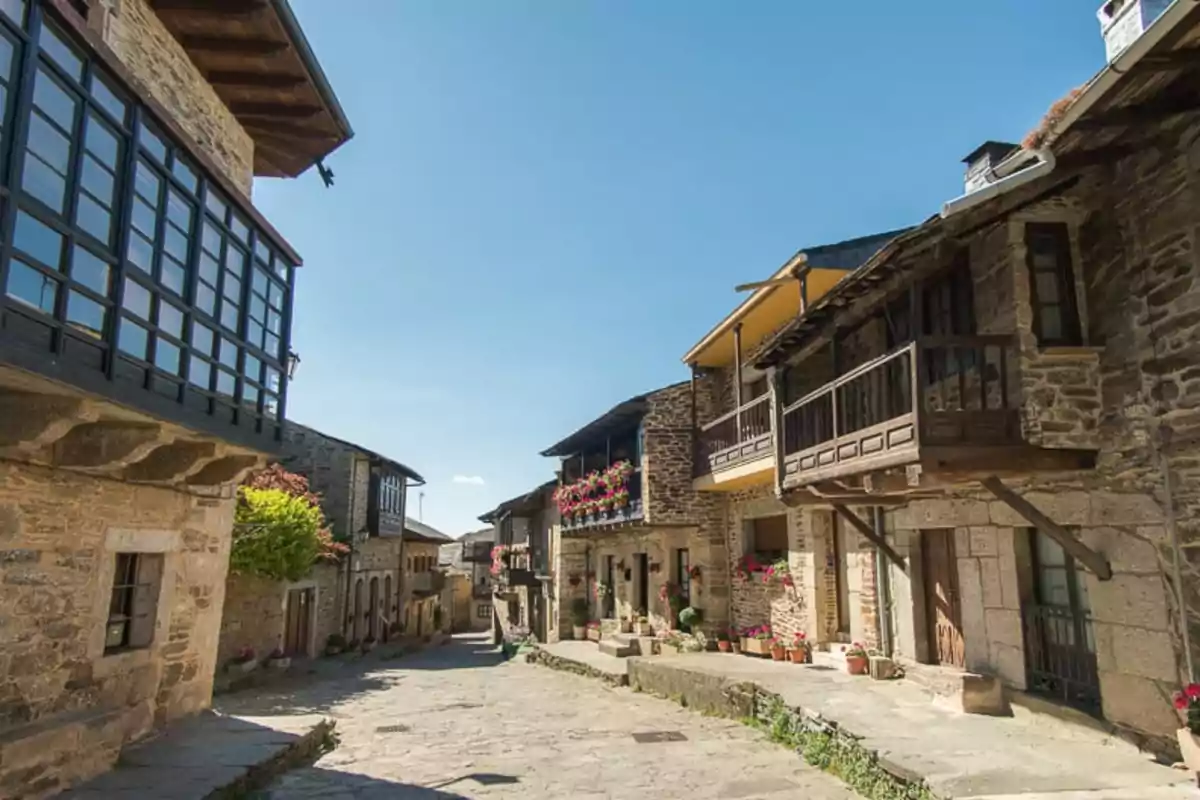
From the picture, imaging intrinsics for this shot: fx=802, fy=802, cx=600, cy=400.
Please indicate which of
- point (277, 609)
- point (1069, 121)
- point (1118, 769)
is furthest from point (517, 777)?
point (277, 609)

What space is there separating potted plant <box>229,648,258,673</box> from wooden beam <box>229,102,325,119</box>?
1090 centimetres

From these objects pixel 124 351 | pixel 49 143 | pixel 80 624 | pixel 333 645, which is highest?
pixel 49 143

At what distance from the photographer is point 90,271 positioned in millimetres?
5793

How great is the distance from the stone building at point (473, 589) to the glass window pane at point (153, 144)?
3643cm

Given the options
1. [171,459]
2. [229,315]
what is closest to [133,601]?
[171,459]

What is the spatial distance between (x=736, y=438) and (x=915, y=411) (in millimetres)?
8333

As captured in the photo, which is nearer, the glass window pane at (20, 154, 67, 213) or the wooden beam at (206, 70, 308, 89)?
the glass window pane at (20, 154, 67, 213)

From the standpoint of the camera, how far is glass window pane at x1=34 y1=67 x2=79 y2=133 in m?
5.20

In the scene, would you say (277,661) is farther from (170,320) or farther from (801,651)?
(170,320)

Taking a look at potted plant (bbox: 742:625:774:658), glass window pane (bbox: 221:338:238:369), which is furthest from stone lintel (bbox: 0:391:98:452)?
potted plant (bbox: 742:625:774:658)

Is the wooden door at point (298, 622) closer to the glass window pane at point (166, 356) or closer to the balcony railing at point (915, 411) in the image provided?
the glass window pane at point (166, 356)

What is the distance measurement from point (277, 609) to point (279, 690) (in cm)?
286

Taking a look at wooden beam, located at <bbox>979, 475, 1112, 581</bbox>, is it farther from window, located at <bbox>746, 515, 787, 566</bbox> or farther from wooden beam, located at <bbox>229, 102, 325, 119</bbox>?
wooden beam, located at <bbox>229, 102, 325, 119</bbox>

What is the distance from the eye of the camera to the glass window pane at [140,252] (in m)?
6.30
